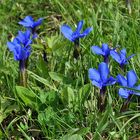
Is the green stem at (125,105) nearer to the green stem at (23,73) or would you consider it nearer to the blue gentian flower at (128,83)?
the blue gentian flower at (128,83)

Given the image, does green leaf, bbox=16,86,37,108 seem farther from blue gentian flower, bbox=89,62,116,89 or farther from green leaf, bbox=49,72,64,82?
blue gentian flower, bbox=89,62,116,89

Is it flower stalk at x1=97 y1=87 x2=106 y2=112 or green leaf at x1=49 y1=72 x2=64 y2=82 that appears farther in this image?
green leaf at x1=49 y1=72 x2=64 y2=82

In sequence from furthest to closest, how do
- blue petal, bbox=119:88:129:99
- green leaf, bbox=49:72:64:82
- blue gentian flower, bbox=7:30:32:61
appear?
1. green leaf, bbox=49:72:64:82
2. blue gentian flower, bbox=7:30:32:61
3. blue petal, bbox=119:88:129:99

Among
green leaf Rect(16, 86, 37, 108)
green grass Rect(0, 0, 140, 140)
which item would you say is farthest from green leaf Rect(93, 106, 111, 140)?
green leaf Rect(16, 86, 37, 108)

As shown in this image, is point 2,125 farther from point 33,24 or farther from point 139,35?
point 139,35

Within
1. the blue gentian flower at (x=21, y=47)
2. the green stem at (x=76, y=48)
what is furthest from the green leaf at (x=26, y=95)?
the green stem at (x=76, y=48)

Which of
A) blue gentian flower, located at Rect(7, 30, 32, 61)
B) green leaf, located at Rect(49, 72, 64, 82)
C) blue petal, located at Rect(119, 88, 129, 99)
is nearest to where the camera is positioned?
blue petal, located at Rect(119, 88, 129, 99)
